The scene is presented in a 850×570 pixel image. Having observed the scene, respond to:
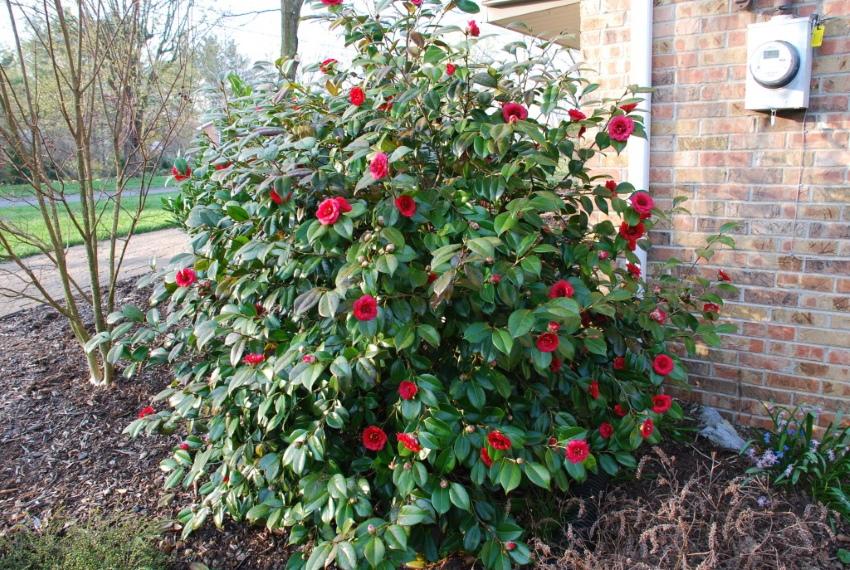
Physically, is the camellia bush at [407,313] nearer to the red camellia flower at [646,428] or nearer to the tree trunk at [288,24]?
the red camellia flower at [646,428]

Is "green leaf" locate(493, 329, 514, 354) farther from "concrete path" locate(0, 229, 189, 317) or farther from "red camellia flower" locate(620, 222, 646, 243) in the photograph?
"concrete path" locate(0, 229, 189, 317)

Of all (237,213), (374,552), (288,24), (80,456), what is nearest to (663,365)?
(374,552)

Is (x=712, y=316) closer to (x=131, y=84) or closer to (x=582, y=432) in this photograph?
(x=582, y=432)

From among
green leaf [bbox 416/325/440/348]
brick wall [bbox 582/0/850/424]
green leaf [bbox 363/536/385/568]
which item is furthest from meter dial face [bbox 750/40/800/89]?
green leaf [bbox 363/536/385/568]

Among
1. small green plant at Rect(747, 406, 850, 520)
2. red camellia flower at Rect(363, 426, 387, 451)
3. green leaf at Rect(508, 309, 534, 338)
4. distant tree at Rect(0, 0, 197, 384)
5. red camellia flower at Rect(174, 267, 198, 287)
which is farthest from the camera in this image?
distant tree at Rect(0, 0, 197, 384)

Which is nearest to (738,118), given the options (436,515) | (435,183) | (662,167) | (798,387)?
(662,167)

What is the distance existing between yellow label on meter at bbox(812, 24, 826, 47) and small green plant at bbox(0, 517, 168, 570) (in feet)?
9.59

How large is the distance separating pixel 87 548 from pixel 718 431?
2.40 metres

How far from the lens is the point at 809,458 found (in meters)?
2.29

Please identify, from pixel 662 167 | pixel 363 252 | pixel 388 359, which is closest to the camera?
pixel 363 252

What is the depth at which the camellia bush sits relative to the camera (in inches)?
70.0

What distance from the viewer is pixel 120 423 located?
2.96m

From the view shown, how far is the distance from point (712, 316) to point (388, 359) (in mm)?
1208

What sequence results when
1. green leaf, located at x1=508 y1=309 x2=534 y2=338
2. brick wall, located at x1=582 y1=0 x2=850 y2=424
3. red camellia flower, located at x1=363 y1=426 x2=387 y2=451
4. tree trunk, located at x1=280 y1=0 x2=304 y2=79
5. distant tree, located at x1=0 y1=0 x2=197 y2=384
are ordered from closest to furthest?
green leaf, located at x1=508 y1=309 x2=534 y2=338 → red camellia flower, located at x1=363 y1=426 x2=387 y2=451 → brick wall, located at x1=582 y1=0 x2=850 y2=424 → distant tree, located at x1=0 y1=0 x2=197 y2=384 → tree trunk, located at x1=280 y1=0 x2=304 y2=79
